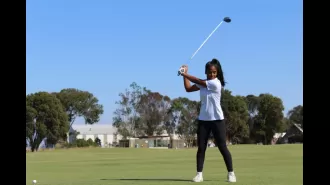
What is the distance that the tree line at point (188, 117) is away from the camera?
101 metres

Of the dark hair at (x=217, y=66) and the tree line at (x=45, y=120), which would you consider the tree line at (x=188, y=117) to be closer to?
the tree line at (x=45, y=120)

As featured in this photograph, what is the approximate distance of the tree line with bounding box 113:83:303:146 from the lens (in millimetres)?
100688

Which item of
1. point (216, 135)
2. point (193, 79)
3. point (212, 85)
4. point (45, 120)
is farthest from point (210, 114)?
point (45, 120)

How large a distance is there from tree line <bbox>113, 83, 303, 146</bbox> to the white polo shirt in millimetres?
90303

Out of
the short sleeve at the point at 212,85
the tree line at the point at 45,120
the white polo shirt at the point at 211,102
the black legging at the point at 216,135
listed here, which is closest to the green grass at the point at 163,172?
the black legging at the point at 216,135

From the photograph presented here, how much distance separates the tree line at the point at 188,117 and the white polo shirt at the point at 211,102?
3555 inches

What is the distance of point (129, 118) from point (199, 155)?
309ft

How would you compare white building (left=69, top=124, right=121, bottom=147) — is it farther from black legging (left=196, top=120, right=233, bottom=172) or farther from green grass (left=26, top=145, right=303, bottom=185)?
black legging (left=196, top=120, right=233, bottom=172)
